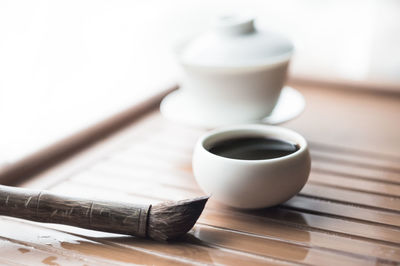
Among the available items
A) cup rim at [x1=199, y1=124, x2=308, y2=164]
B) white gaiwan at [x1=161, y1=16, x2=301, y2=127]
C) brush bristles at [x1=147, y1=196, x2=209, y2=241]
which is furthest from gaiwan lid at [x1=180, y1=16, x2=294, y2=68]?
brush bristles at [x1=147, y1=196, x2=209, y2=241]

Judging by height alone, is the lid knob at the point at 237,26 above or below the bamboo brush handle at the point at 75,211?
above

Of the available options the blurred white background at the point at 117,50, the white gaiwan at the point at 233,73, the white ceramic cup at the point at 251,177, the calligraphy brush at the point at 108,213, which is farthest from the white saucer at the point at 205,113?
the calligraphy brush at the point at 108,213

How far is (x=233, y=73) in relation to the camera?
2.93 ft

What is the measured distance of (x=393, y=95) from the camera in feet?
3.97

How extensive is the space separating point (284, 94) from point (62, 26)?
55 centimetres

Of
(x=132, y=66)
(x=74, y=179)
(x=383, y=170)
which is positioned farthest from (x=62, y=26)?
(x=383, y=170)

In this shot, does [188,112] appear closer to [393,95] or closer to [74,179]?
[74,179]

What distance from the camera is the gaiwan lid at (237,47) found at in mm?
900

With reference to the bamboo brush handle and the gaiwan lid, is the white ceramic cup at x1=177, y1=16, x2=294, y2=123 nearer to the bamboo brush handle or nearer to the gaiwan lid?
the gaiwan lid

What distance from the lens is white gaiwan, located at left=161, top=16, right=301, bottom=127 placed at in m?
0.90

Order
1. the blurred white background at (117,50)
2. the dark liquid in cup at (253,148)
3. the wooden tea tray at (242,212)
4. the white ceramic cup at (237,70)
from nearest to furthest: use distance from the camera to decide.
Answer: the wooden tea tray at (242,212) → the dark liquid in cup at (253,148) → the white ceramic cup at (237,70) → the blurred white background at (117,50)

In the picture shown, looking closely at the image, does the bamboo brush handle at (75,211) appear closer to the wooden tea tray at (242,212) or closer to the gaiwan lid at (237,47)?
the wooden tea tray at (242,212)

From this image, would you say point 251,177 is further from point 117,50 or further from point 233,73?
point 117,50

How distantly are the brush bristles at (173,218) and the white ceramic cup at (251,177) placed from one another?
7 centimetres
